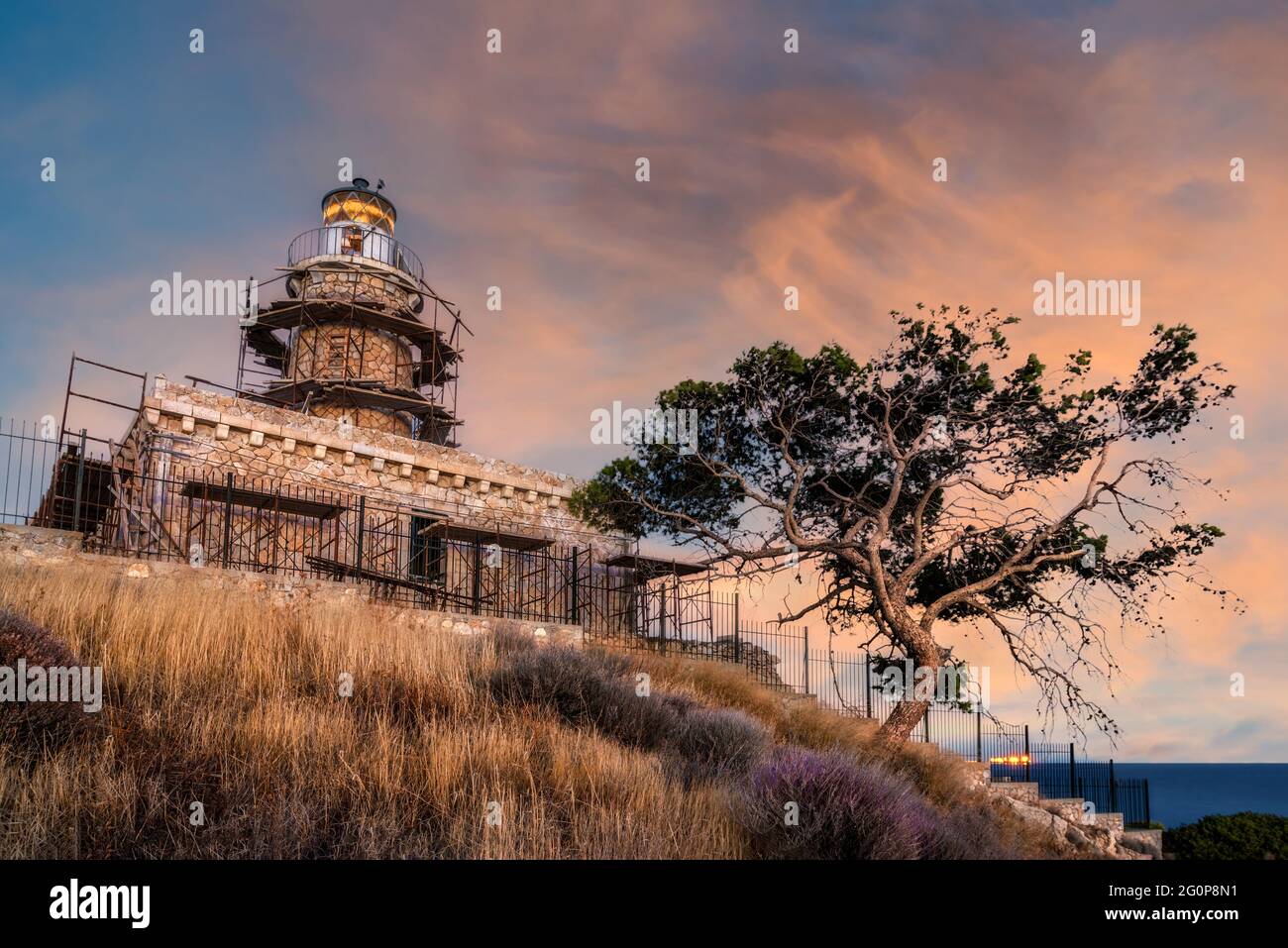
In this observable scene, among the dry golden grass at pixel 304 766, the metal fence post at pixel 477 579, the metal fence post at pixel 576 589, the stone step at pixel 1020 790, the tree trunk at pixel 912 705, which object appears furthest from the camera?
the metal fence post at pixel 576 589

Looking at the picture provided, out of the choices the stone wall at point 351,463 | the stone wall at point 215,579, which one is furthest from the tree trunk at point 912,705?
the stone wall at point 351,463

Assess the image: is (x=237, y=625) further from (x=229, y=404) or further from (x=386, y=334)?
(x=386, y=334)

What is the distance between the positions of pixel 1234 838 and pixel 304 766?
58.5ft

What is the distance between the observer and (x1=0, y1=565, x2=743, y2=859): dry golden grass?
5.60 m

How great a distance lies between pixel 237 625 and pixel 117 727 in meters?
3.45

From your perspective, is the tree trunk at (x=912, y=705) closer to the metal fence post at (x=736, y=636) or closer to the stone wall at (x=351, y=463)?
the metal fence post at (x=736, y=636)

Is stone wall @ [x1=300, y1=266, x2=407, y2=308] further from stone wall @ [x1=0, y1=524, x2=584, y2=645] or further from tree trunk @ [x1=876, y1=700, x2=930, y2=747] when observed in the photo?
tree trunk @ [x1=876, y1=700, x2=930, y2=747]

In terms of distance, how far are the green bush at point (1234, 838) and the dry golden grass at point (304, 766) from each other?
47.5 feet

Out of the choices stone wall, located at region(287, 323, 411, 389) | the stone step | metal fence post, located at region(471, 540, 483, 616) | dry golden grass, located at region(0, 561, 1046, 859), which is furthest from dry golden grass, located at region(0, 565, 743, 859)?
stone wall, located at region(287, 323, 411, 389)

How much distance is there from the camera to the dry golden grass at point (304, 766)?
5598mm

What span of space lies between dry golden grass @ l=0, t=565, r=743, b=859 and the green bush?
14.5 meters

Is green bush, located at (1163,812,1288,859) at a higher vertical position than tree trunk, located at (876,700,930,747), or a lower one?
lower

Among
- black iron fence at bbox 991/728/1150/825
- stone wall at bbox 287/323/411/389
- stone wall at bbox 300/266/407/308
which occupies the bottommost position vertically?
black iron fence at bbox 991/728/1150/825

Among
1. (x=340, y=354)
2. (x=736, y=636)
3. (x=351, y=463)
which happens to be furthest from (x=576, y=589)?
(x=340, y=354)
